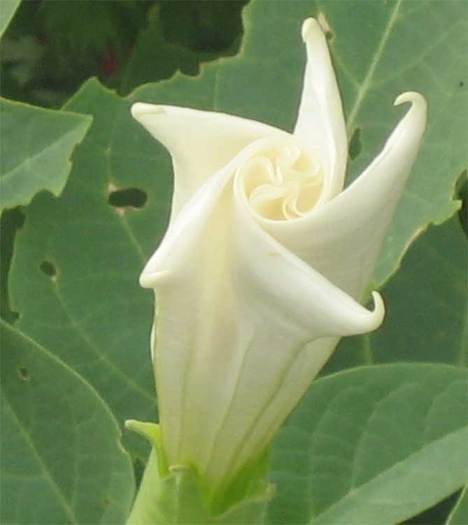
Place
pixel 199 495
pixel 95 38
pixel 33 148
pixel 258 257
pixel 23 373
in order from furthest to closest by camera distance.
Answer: pixel 95 38 < pixel 33 148 < pixel 23 373 < pixel 199 495 < pixel 258 257

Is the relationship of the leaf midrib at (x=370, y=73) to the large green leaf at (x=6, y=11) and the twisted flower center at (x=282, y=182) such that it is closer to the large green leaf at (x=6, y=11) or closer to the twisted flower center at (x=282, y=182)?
the large green leaf at (x=6, y=11)

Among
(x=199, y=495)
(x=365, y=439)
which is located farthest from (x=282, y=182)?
(x=365, y=439)

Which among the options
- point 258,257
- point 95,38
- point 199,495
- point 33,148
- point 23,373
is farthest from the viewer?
point 95,38

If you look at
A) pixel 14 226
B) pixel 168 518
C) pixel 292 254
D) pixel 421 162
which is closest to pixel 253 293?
pixel 292 254

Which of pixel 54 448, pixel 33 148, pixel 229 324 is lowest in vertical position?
pixel 54 448

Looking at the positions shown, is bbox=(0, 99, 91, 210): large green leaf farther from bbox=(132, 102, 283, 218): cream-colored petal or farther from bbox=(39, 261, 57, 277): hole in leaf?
bbox=(132, 102, 283, 218): cream-colored petal

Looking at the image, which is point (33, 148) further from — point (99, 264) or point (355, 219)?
point (355, 219)

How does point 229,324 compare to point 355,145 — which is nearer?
point 229,324

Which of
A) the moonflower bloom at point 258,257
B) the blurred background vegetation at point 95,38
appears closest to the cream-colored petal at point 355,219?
the moonflower bloom at point 258,257
